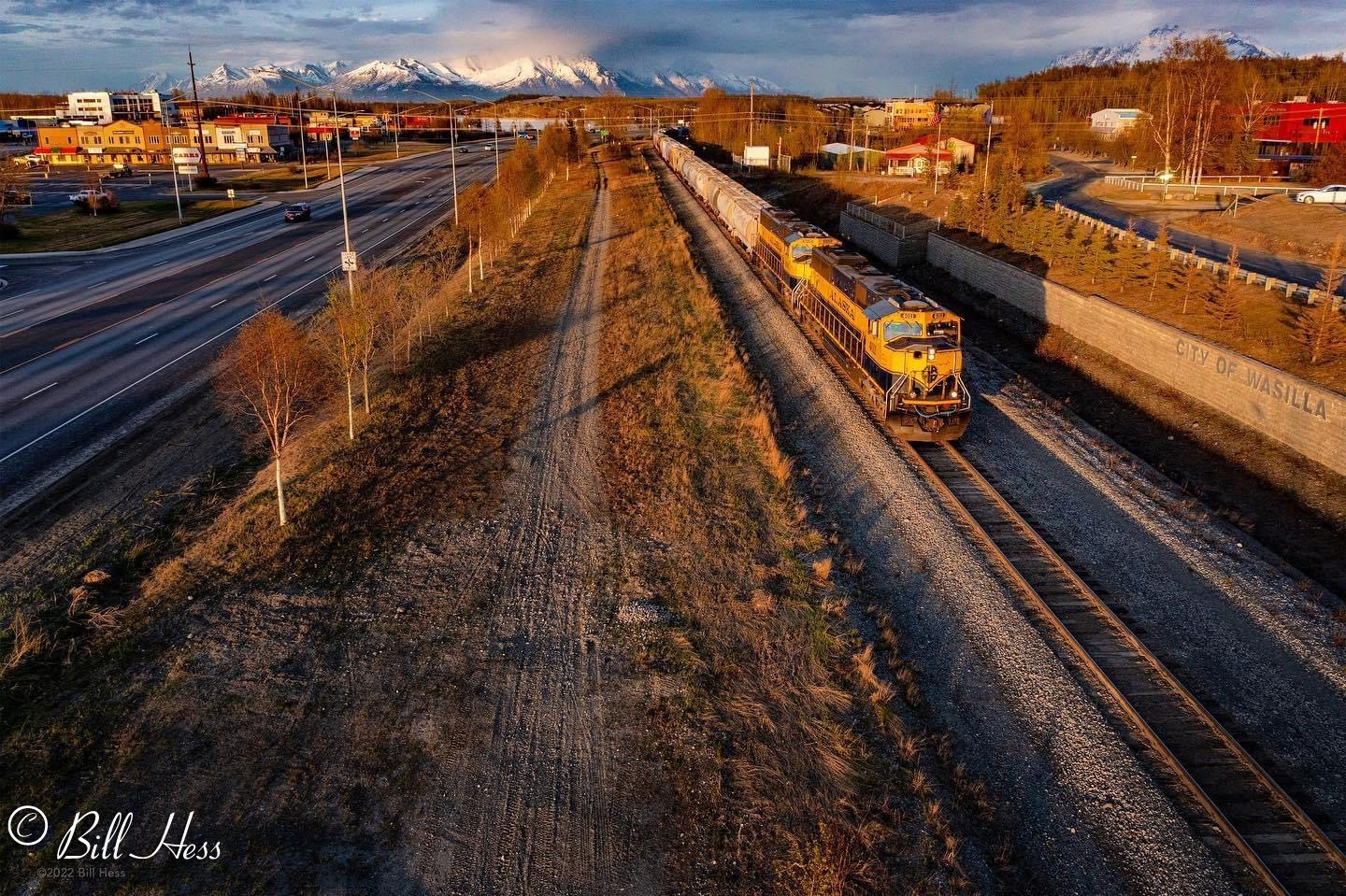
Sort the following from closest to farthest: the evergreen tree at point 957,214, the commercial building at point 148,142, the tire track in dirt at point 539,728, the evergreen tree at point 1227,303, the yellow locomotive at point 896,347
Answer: the tire track in dirt at point 539,728, the yellow locomotive at point 896,347, the evergreen tree at point 1227,303, the evergreen tree at point 957,214, the commercial building at point 148,142

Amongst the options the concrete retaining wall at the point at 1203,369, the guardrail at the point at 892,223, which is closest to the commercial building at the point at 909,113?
the guardrail at the point at 892,223

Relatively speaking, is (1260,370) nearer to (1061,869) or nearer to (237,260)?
(1061,869)

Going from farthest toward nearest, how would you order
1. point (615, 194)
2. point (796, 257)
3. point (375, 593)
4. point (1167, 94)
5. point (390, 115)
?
point (390, 115)
point (615, 194)
point (1167, 94)
point (796, 257)
point (375, 593)

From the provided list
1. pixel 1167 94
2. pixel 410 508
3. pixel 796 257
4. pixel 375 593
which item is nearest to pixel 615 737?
pixel 375 593

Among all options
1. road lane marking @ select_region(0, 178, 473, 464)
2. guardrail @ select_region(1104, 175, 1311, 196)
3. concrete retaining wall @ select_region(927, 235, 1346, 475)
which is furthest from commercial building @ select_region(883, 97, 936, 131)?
road lane marking @ select_region(0, 178, 473, 464)

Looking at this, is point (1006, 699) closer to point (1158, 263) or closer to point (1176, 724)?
point (1176, 724)

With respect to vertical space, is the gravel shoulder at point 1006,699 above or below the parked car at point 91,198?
below

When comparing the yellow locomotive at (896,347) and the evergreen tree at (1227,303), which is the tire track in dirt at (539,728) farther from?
the evergreen tree at (1227,303)
